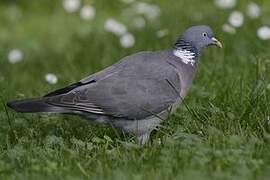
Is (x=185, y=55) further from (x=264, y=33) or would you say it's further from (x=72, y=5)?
(x=72, y=5)

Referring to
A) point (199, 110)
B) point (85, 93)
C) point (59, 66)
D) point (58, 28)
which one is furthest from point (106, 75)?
point (58, 28)

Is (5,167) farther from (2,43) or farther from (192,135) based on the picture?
(2,43)

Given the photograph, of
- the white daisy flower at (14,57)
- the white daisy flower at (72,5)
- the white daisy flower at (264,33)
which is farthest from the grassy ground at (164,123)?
the white daisy flower at (72,5)

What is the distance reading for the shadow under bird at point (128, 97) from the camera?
5.54 m

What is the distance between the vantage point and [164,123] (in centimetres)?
576

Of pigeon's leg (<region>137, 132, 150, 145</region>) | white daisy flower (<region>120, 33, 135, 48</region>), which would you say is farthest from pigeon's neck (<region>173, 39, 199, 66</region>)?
white daisy flower (<region>120, 33, 135, 48</region>)

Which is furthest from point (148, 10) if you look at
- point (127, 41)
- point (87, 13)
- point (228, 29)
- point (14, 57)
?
point (228, 29)

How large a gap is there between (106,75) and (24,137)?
70cm

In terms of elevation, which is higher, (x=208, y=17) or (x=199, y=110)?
(x=208, y=17)

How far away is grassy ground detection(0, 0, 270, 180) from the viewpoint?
4.68 meters

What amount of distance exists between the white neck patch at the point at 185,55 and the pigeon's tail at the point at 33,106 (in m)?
0.93

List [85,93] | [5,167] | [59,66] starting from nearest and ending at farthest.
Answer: [5,167]
[85,93]
[59,66]

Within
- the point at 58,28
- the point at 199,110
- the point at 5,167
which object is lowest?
the point at 5,167

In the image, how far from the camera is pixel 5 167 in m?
4.90
